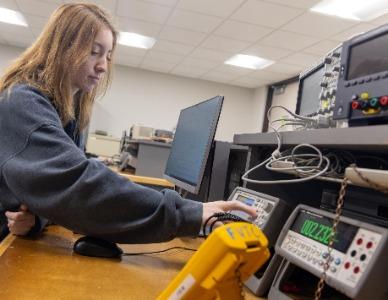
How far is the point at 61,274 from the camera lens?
72 centimetres

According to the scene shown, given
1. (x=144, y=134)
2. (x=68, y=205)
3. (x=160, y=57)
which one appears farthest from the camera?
(x=160, y=57)

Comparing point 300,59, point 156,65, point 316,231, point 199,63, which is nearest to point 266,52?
point 300,59

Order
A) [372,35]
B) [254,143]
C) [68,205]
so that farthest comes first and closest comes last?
[254,143] → [68,205] → [372,35]

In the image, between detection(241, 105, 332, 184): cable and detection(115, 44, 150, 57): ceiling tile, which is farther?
detection(115, 44, 150, 57): ceiling tile

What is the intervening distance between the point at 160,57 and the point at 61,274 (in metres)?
5.64

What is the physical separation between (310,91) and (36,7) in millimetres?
4111

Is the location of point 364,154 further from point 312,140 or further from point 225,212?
point 225,212

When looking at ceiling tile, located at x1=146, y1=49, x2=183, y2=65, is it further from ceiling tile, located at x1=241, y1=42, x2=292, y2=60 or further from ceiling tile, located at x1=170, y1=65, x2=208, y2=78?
ceiling tile, located at x1=241, y1=42, x2=292, y2=60

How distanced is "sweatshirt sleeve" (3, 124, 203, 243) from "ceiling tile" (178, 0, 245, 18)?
3.15 metres

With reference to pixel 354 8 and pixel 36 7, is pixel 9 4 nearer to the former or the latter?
pixel 36 7

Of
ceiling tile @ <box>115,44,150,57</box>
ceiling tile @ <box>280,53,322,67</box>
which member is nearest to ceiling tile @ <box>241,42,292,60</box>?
ceiling tile @ <box>280,53,322,67</box>

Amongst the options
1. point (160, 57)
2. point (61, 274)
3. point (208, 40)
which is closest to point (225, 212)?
point (61, 274)

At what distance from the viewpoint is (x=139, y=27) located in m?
4.73

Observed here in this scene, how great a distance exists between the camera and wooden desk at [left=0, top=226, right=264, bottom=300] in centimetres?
64
